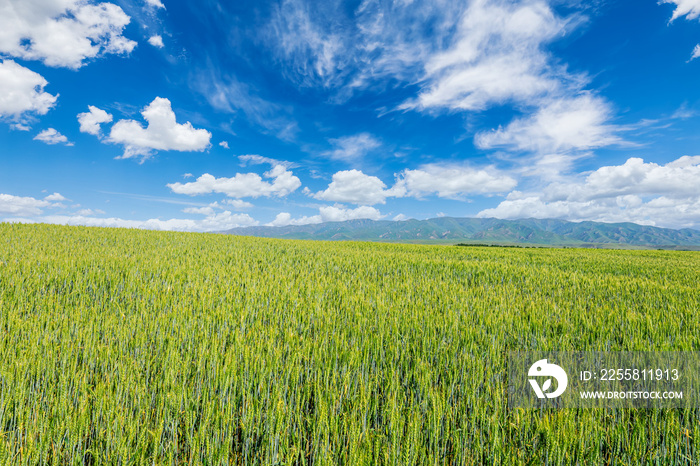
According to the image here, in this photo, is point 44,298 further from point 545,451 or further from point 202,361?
point 545,451

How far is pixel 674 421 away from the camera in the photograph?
1.99m

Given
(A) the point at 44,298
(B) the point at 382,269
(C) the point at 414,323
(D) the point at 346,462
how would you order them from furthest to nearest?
(B) the point at 382,269, (A) the point at 44,298, (C) the point at 414,323, (D) the point at 346,462

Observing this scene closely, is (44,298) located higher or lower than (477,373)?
higher

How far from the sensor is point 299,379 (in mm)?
2656

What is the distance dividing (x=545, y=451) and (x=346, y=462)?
1279 mm

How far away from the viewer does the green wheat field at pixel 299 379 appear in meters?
1.76

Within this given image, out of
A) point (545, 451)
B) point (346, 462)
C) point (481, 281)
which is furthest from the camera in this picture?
point (481, 281)

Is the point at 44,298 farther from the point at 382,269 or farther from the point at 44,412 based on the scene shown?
the point at 382,269

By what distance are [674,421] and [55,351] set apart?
5414mm

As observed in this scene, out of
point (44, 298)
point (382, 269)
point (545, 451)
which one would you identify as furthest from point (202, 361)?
point (382, 269)

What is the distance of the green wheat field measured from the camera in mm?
1760

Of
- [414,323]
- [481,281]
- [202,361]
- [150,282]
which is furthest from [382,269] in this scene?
[202,361]

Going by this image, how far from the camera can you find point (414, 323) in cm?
404

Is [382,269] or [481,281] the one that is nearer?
[481,281]
